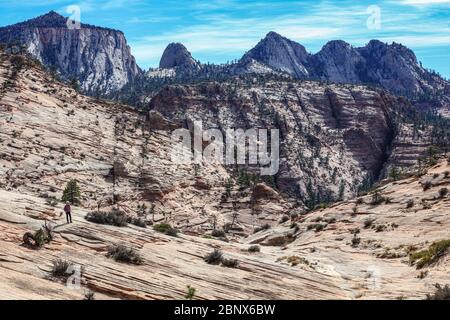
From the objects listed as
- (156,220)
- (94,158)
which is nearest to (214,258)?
(156,220)

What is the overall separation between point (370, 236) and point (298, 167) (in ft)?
334

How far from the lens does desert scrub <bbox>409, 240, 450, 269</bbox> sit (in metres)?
28.8

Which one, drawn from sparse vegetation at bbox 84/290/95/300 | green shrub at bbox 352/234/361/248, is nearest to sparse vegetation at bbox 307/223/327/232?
green shrub at bbox 352/234/361/248

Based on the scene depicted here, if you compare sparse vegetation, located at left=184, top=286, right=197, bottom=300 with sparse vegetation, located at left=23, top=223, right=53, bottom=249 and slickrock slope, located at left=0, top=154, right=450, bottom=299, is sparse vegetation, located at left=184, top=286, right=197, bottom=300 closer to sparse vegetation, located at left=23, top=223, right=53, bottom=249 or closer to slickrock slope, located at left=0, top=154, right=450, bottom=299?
slickrock slope, located at left=0, top=154, right=450, bottom=299

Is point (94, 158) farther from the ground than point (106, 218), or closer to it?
farther from the ground

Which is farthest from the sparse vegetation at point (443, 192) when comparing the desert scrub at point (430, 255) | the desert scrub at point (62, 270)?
the desert scrub at point (62, 270)

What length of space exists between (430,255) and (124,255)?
748 inches

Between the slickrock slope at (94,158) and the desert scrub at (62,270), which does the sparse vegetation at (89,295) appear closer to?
the desert scrub at (62,270)

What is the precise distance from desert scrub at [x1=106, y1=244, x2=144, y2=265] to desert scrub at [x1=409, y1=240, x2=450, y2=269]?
674 inches

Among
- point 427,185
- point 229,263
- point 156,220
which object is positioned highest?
point 427,185

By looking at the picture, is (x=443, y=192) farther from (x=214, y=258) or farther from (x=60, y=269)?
(x=60, y=269)

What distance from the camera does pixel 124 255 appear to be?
2241 cm

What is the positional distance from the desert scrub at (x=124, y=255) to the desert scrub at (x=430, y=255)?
56.2 ft
